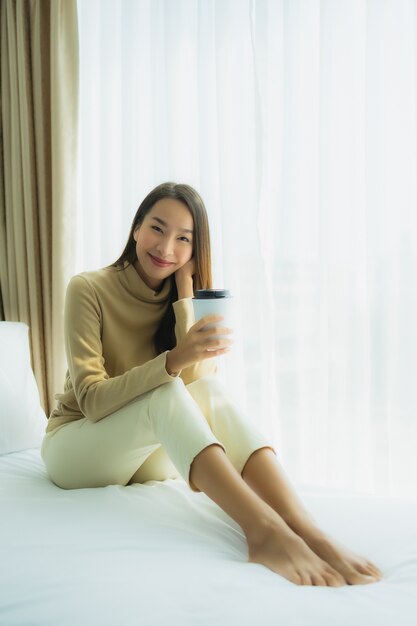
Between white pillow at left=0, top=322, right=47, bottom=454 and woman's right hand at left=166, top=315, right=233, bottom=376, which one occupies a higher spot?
woman's right hand at left=166, top=315, right=233, bottom=376

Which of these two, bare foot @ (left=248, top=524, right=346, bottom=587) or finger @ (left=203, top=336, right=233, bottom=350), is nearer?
bare foot @ (left=248, top=524, right=346, bottom=587)

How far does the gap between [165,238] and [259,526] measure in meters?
0.79

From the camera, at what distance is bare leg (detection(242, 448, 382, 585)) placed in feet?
3.35

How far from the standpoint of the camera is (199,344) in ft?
4.29

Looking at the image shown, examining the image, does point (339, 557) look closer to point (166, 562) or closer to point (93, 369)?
point (166, 562)

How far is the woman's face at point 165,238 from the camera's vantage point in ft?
5.21

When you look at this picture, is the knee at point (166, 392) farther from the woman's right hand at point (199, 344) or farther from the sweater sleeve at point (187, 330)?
the sweater sleeve at point (187, 330)

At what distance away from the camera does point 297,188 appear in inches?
75.8

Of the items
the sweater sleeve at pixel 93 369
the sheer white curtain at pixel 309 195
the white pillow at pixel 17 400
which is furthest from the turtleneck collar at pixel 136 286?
the white pillow at pixel 17 400

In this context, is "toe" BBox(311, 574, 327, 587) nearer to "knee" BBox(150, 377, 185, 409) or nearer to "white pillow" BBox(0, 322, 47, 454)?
"knee" BBox(150, 377, 185, 409)

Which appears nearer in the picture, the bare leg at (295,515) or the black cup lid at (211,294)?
the bare leg at (295,515)

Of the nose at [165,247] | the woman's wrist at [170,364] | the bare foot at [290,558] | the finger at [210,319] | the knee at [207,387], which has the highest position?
the nose at [165,247]

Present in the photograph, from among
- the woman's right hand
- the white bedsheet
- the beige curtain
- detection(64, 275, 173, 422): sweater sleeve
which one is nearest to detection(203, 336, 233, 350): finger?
the woman's right hand

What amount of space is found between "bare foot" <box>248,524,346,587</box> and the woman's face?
766 mm
